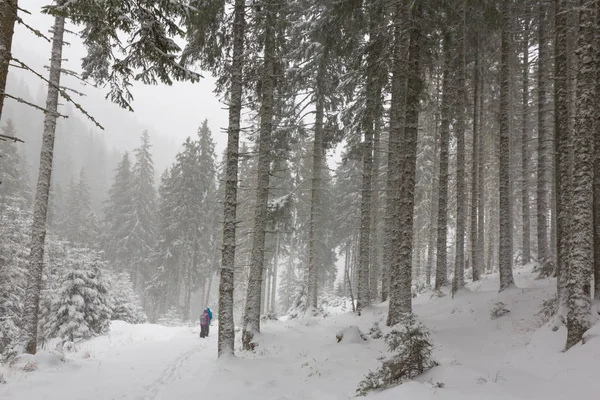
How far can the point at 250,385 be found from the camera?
796cm

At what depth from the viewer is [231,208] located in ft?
34.1

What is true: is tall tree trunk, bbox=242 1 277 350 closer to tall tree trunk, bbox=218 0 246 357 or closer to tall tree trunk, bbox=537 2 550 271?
tall tree trunk, bbox=218 0 246 357

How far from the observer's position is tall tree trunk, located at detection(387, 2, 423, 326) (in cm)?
1039

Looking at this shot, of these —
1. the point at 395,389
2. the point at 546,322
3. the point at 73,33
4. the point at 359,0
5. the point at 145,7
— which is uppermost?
the point at 359,0

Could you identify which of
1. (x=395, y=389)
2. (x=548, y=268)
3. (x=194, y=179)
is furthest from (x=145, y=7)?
(x=194, y=179)

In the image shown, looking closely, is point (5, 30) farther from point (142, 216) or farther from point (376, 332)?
point (142, 216)

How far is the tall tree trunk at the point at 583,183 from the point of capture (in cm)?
652

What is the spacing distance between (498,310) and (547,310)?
1.38 metres

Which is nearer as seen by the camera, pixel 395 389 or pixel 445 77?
pixel 395 389

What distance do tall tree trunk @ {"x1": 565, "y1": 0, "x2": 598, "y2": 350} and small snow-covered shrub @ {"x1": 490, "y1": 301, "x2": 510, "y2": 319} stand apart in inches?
142

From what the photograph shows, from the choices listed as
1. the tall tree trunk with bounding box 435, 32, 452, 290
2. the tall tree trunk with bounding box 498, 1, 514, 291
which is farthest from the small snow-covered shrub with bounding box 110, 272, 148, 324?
the tall tree trunk with bounding box 498, 1, 514, 291

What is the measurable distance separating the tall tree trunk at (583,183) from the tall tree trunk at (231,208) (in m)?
7.70

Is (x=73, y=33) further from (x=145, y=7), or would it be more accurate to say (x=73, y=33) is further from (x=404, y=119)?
(x=404, y=119)

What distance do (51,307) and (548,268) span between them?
2097 centimetres
